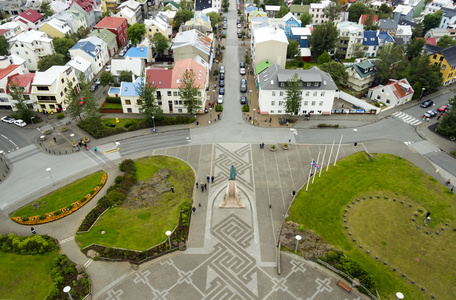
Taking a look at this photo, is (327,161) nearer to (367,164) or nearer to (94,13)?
(367,164)

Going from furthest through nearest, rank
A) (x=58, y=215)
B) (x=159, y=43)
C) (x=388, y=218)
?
(x=159, y=43) < (x=388, y=218) < (x=58, y=215)

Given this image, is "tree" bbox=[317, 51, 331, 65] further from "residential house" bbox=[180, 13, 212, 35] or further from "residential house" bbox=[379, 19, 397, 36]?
"residential house" bbox=[379, 19, 397, 36]

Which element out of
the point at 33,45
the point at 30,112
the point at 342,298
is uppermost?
the point at 33,45

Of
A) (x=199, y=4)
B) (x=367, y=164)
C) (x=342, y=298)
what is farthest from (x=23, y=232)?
(x=199, y=4)

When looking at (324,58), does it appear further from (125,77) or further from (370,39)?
→ (125,77)

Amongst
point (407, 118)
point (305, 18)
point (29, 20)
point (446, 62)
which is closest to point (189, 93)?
point (407, 118)
